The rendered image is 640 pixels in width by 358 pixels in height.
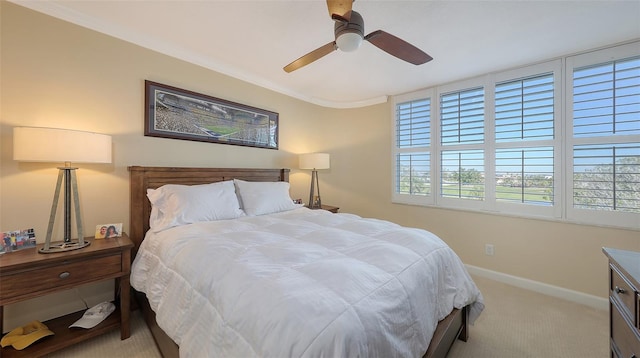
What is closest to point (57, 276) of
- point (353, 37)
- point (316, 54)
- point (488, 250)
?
point (316, 54)

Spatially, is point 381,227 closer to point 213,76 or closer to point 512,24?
point 512,24

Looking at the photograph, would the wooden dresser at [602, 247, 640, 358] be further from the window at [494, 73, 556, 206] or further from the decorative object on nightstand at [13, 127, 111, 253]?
the decorative object on nightstand at [13, 127, 111, 253]

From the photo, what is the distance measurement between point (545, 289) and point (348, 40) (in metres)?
3.15

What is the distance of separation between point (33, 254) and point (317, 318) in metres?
1.98

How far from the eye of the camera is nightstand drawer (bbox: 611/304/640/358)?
94cm

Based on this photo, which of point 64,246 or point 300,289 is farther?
point 64,246

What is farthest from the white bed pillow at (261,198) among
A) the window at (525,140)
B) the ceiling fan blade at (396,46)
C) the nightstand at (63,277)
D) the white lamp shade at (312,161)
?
the window at (525,140)

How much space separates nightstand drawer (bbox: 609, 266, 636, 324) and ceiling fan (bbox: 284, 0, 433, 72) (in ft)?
5.34

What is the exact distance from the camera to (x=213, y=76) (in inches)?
109

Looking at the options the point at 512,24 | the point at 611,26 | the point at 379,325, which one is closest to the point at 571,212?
the point at 611,26

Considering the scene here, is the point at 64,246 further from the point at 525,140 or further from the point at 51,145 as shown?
the point at 525,140

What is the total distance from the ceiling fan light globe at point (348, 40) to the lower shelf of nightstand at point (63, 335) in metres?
2.57

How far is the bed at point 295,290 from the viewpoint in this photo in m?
0.82

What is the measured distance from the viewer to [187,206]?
6.88ft
